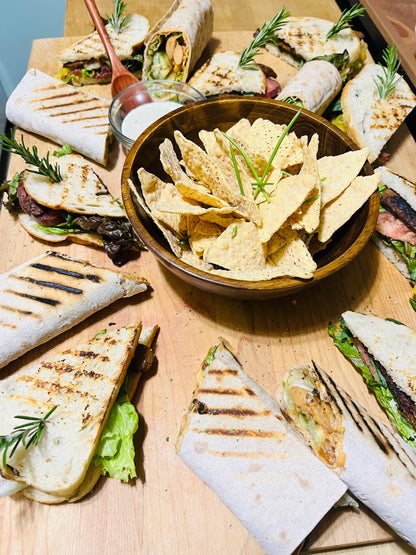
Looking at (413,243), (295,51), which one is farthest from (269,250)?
(295,51)

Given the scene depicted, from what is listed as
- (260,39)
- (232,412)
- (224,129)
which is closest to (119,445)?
(232,412)

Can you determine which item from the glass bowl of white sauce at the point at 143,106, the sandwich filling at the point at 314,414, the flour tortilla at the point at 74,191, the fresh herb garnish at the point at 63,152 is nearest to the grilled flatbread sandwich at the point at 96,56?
the glass bowl of white sauce at the point at 143,106

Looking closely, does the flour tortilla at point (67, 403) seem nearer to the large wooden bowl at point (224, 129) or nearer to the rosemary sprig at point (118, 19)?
the large wooden bowl at point (224, 129)

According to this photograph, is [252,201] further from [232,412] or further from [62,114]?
[62,114]

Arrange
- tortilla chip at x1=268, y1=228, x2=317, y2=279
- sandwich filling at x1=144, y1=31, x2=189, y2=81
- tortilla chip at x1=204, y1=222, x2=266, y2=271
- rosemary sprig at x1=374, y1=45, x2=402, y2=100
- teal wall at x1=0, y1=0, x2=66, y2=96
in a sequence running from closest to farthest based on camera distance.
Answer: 1. tortilla chip at x1=268, y1=228, x2=317, y2=279
2. tortilla chip at x1=204, y1=222, x2=266, y2=271
3. rosemary sprig at x1=374, y1=45, x2=402, y2=100
4. sandwich filling at x1=144, y1=31, x2=189, y2=81
5. teal wall at x1=0, y1=0, x2=66, y2=96

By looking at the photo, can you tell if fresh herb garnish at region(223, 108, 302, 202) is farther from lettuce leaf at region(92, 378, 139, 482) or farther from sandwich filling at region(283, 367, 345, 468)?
lettuce leaf at region(92, 378, 139, 482)

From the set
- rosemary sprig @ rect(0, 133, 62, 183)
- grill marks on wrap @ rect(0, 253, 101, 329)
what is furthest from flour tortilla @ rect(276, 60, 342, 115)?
grill marks on wrap @ rect(0, 253, 101, 329)

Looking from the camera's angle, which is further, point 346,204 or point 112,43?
point 112,43
